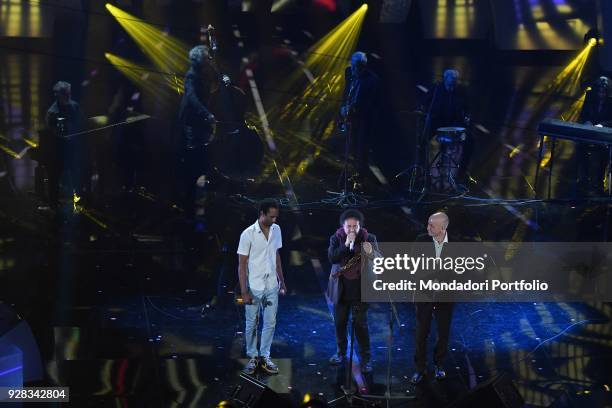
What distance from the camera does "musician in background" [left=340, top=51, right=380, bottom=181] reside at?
13711mm

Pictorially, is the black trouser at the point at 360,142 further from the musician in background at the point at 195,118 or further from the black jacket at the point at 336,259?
the black jacket at the point at 336,259

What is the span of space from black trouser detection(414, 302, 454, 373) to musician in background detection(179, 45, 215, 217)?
19.3 ft

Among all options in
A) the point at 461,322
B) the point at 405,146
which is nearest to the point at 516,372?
the point at 461,322

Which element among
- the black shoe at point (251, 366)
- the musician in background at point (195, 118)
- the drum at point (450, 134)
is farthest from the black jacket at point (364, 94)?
the black shoe at point (251, 366)

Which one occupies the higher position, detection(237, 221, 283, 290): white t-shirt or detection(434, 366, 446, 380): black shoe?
detection(237, 221, 283, 290): white t-shirt

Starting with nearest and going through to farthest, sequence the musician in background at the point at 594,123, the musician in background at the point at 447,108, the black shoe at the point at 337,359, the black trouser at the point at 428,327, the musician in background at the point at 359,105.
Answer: the black trouser at the point at 428,327 → the black shoe at the point at 337,359 → the musician in background at the point at 359,105 → the musician in background at the point at 447,108 → the musician in background at the point at 594,123

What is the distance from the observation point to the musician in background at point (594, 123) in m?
14.3

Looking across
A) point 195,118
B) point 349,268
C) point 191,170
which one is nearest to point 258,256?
point 349,268

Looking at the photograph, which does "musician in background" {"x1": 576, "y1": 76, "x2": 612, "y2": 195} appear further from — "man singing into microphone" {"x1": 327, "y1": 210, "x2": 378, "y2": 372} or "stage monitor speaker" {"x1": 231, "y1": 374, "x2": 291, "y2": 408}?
"stage monitor speaker" {"x1": 231, "y1": 374, "x2": 291, "y2": 408}

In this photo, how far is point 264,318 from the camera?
8289mm

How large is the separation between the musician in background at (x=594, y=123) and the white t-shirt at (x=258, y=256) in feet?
24.8

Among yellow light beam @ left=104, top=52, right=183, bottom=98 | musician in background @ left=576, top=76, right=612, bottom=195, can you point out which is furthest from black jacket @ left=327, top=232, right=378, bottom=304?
yellow light beam @ left=104, top=52, right=183, bottom=98

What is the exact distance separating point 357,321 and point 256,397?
94.9 inches

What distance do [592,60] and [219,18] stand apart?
21.3 feet
